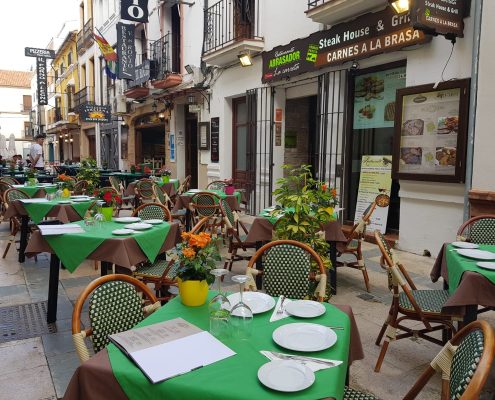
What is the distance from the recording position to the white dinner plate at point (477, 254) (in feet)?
9.37

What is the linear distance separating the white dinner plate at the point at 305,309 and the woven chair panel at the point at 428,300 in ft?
3.80

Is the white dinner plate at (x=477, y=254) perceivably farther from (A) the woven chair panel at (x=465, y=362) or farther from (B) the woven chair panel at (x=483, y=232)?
(A) the woven chair panel at (x=465, y=362)

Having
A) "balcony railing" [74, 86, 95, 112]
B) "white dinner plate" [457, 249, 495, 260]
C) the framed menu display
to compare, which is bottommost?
"white dinner plate" [457, 249, 495, 260]

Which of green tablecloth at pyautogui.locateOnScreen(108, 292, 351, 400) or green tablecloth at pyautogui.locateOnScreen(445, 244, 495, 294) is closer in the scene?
green tablecloth at pyautogui.locateOnScreen(108, 292, 351, 400)

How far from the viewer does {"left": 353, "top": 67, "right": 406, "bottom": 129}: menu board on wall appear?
639 centimetres

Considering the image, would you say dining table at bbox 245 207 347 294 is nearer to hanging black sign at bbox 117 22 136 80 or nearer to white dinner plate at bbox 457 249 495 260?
white dinner plate at bbox 457 249 495 260

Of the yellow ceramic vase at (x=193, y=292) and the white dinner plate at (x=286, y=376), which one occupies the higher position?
the yellow ceramic vase at (x=193, y=292)

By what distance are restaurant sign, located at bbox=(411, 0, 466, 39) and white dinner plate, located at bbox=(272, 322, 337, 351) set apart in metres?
4.11

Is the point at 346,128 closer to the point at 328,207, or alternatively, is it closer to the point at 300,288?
the point at 328,207

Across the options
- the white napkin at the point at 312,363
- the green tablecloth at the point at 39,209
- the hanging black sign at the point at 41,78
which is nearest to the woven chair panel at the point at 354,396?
the white napkin at the point at 312,363

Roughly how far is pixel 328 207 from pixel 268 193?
5298 millimetres

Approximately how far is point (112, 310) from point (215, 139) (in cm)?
879

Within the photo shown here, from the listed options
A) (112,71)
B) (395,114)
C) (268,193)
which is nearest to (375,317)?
(395,114)

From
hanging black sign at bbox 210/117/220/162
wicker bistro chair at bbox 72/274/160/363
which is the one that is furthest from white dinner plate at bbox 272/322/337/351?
hanging black sign at bbox 210/117/220/162
